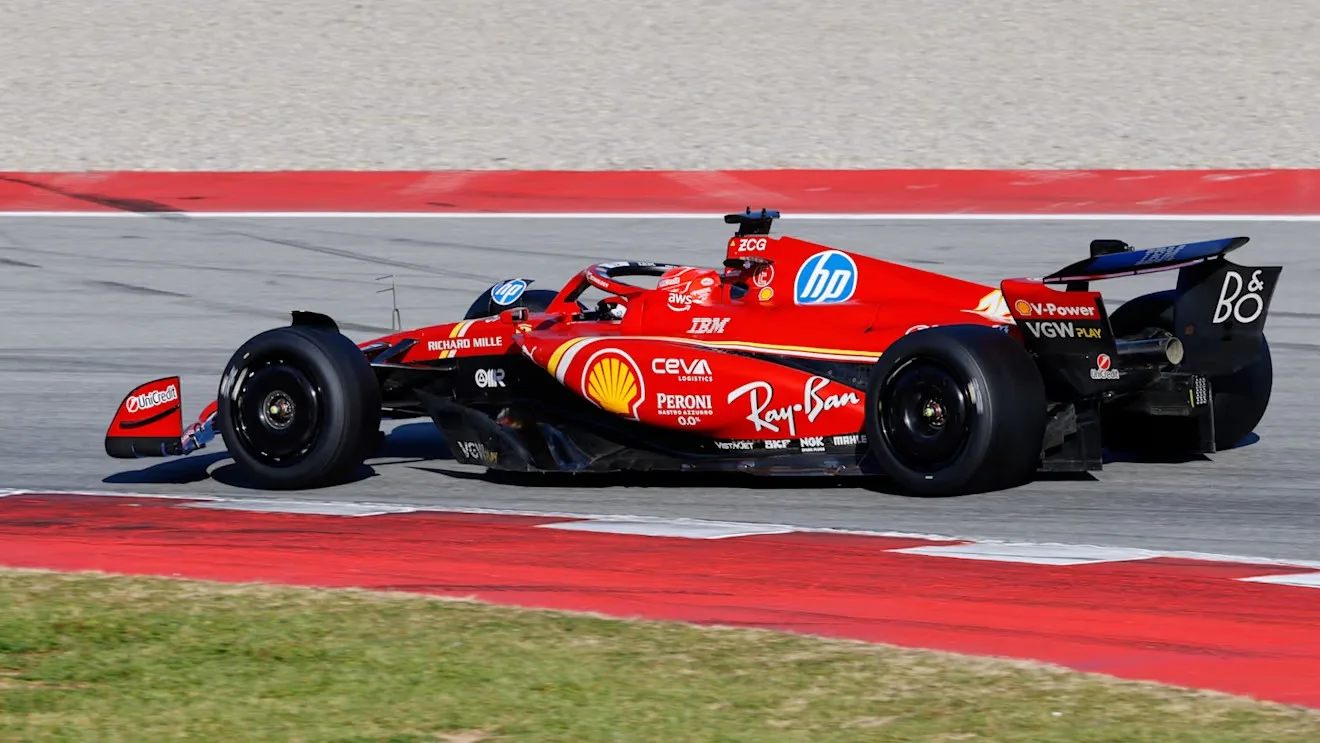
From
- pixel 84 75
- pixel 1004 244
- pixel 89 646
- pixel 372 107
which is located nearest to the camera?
pixel 89 646

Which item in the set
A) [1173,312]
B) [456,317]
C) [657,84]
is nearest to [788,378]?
[1173,312]

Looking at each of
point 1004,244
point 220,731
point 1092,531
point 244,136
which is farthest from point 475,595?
point 244,136

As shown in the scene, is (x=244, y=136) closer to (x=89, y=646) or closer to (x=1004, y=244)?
(x=1004, y=244)

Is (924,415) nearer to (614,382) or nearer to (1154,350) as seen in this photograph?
(1154,350)

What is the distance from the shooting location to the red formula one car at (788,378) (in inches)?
340

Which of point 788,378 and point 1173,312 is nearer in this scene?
point 788,378

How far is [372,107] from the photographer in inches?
997

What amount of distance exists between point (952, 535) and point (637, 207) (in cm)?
1174

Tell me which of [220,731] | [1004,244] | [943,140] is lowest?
[220,731]

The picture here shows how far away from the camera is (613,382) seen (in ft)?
31.1

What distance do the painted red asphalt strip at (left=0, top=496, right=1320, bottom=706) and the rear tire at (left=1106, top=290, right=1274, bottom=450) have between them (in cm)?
235

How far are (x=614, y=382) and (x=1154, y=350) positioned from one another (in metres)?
2.55

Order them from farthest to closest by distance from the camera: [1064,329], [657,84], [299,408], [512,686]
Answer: [657,84] → [299,408] → [1064,329] → [512,686]

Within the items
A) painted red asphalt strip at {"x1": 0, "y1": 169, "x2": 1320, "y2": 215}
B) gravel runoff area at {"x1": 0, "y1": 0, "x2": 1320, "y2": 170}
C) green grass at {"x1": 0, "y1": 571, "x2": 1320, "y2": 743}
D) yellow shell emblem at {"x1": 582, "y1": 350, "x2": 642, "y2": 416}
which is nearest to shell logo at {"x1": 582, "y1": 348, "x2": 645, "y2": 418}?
yellow shell emblem at {"x1": 582, "y1": 350, "x2": 642, "y2": 416}
